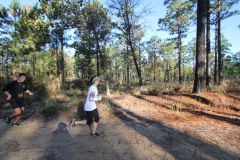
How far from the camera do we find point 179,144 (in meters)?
5.15

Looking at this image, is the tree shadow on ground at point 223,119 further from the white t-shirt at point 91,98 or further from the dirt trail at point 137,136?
the white t-shirt at point 91,98

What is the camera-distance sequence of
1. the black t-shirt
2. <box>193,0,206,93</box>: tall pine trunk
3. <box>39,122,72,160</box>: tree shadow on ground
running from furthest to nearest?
<box>193,0,206,93</box>: tall pine trunk < the black t-shirt < <box>39,122,72,160</box>: tree shadow on ground

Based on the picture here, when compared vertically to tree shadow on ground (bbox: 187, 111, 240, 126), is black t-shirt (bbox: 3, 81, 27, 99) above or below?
above

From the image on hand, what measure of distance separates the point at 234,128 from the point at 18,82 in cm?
665

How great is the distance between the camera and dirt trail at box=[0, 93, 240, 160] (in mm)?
4676

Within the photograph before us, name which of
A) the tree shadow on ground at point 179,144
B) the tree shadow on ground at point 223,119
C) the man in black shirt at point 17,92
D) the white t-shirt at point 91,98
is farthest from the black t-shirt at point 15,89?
the tree shadow on ground at point 223,119

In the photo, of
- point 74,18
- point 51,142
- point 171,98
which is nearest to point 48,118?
point 51,142

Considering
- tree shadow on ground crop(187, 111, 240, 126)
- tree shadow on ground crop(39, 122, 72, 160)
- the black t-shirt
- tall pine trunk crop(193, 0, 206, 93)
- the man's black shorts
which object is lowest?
tree shadow on ground crop(39, 122, 72, 160)

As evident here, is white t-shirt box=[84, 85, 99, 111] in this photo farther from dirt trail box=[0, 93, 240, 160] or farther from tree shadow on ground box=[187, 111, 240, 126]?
tree shadow on ground box=[187, 111, 240, 126]

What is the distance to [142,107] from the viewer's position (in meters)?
9.16

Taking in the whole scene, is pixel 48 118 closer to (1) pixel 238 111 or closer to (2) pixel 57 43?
(1) pixel 238 111

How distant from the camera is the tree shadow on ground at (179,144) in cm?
454

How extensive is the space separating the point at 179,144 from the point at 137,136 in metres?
1.14

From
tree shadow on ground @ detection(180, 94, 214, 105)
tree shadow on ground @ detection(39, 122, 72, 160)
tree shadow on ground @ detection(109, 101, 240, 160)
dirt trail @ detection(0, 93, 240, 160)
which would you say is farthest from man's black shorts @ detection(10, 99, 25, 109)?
tree shadow on ground @ detection(180, 94, 214, 105)
